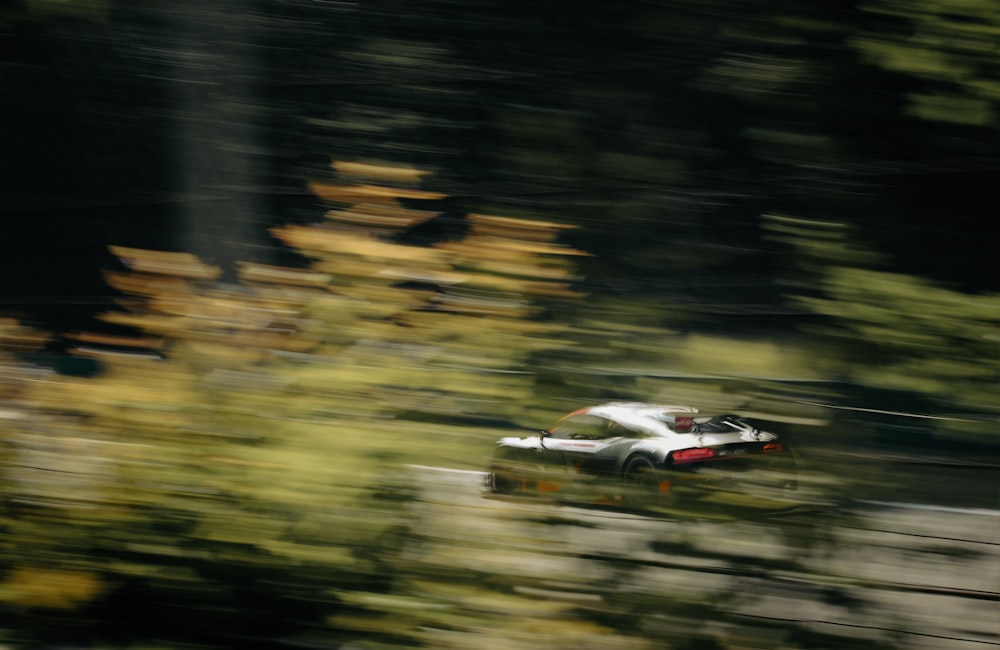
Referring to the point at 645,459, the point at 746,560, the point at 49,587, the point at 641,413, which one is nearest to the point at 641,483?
the point at 645,459

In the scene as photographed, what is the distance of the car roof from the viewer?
2389mm

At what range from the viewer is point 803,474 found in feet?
7.59

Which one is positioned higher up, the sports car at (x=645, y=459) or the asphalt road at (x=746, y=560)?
the sports car at (x=645, y=459)

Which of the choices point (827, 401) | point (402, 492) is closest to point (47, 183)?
point (402, 492)

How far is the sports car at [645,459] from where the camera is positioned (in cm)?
232

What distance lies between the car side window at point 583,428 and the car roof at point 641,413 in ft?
0.08

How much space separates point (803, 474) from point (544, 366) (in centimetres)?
70

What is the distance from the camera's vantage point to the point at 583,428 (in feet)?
7.98

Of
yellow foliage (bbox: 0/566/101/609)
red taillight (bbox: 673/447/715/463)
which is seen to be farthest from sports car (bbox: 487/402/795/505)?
yellow foliage (bbox: 0/566/101/609)

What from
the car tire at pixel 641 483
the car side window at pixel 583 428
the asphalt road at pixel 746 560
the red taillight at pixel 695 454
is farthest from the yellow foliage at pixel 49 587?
the red taillight at pixel 695 454

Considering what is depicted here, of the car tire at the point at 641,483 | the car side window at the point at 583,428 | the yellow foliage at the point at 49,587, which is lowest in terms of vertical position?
the yellow foliage at the point at 49,587

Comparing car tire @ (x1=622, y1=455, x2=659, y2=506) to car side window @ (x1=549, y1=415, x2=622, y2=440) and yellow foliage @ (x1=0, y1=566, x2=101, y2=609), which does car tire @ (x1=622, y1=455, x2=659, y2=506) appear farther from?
yellow foliage @ (x1=0, y1=566, x2=101, y2=609)

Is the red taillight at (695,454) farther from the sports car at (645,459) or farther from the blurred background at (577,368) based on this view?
the blurred background at (577,368)

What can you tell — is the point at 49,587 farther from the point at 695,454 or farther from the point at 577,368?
the point at 695,454
